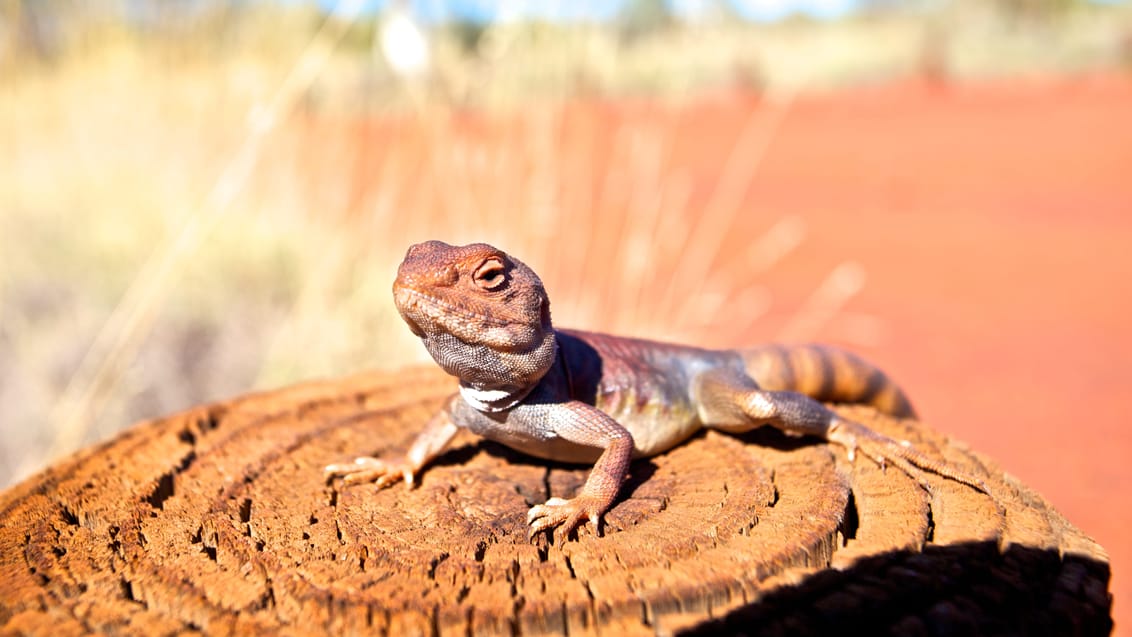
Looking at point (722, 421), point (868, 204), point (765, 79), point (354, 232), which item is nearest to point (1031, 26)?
point (765, 79)

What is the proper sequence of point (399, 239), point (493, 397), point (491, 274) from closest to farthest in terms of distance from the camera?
point (491, 274) < point (493, 397) < point (399, 239)

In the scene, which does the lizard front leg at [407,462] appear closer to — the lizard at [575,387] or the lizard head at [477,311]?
the lizard at [575,387]

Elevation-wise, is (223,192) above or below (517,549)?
above

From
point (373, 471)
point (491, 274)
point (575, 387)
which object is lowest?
point (373, 471)

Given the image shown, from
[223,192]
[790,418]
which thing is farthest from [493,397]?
[223,192]

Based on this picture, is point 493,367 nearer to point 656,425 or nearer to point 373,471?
point 373,471

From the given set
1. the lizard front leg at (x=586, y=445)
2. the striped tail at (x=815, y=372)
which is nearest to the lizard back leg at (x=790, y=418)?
the striped tail at (x=815, y=372)

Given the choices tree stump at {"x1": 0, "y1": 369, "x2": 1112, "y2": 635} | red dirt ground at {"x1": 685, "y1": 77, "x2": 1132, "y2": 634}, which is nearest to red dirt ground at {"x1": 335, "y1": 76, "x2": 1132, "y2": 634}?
red dirt ground at {"x1": 685, "y1": 77, "x2": 1132, "y2": 634}
